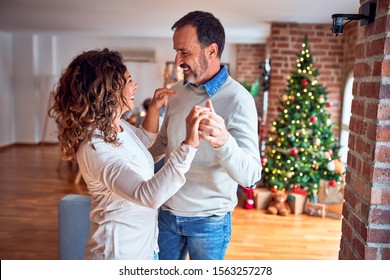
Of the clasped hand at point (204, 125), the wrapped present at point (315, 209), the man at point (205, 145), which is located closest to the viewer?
the clasped hand at point (204, 125)

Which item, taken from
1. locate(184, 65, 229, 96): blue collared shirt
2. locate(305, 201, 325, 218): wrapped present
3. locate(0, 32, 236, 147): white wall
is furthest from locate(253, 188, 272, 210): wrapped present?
locate(0, 32, 236, 147): white wall

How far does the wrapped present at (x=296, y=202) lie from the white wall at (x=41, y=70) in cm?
429

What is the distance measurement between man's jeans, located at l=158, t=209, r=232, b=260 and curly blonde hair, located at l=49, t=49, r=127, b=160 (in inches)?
16.7

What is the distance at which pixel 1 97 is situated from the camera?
7.32m

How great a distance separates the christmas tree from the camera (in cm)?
400

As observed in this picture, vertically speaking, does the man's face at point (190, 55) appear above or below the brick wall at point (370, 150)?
above

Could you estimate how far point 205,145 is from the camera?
4.10ft

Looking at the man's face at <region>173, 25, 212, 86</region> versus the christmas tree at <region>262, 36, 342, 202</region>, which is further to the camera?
the christmas tree at <region>262, 36, 342, 202</region>

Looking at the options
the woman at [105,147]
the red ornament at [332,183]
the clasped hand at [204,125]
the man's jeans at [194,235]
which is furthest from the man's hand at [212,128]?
the red ornament at [332,183]

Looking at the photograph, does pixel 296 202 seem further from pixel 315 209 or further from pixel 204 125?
pixel 204 125

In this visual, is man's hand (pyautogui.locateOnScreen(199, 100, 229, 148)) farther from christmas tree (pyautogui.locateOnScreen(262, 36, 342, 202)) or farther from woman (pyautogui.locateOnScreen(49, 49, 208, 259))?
christmas tree (pyautogui.locateOnScreen(262, 36, 342, 202))

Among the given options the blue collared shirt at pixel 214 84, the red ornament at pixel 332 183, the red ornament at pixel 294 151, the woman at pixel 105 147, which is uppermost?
the blue collared shirt at pixel 214 84

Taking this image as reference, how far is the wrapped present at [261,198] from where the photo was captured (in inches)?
163

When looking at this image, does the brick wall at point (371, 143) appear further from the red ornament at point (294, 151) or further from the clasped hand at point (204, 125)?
the red ornament at point (294, 151)
